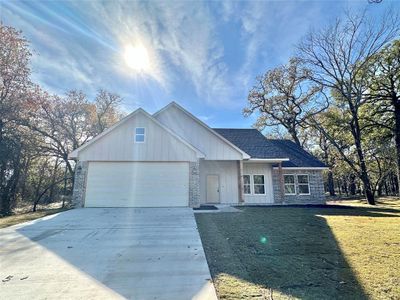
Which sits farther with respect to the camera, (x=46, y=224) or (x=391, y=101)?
(x=391, y=101)

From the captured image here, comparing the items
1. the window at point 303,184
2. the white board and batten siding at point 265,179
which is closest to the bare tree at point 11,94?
the white board and batten siding at point 265,179

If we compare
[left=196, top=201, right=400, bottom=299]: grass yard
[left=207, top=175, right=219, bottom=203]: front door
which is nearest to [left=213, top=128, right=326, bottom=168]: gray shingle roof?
[left=207, top=175, right=219, bottom=203]: front door

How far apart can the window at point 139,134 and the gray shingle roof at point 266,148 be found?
727 centimetres

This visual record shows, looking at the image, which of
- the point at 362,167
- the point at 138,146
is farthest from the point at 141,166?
the point at 362,167

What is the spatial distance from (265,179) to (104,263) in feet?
43.2

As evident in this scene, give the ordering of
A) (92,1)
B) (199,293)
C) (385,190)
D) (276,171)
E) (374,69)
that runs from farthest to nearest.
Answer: (385,190) < (374,69) < (276,171) < (92,1) < (199,293)

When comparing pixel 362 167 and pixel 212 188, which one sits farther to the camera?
pixel 362 167

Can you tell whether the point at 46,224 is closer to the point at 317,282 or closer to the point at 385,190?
the point at 317,282

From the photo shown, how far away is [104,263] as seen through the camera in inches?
168

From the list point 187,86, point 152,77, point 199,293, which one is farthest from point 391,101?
point 199,293

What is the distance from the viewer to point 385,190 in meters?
44.4

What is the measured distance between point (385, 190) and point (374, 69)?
37035 mm

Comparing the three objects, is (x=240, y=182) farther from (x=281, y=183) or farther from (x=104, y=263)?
(x=104, y=263)

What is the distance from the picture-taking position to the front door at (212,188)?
15.2 meters
